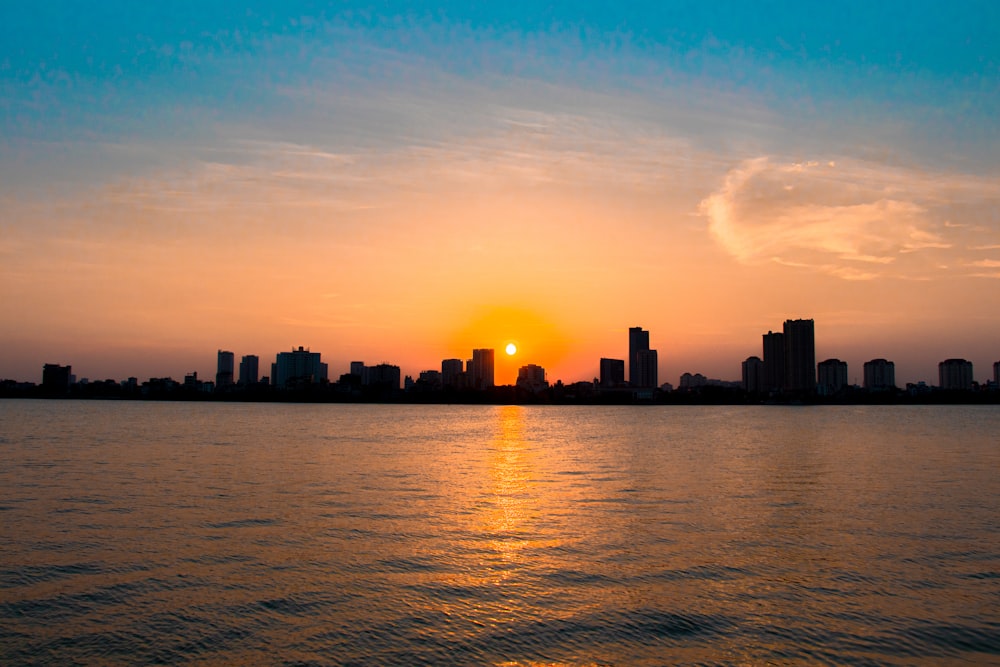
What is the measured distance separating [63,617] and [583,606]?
15695mm

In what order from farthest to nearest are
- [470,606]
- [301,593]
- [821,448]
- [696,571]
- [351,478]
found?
[821,448], [351,478], [696,571], [301,593], [470,606]

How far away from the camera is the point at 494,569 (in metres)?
28.7

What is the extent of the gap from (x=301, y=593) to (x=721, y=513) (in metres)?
25.6

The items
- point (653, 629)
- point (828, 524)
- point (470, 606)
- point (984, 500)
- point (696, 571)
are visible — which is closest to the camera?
point (653, 629)

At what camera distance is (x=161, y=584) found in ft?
86.6

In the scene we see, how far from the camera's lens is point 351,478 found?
60.6m

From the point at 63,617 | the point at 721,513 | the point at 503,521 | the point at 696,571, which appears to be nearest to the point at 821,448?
the point at 721,513

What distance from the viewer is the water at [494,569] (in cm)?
2066

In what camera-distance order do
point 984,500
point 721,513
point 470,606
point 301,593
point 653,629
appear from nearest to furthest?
1. point 653,629
2. point 470,606
3. point 301,593
4. point 721,513
5. point 984,500

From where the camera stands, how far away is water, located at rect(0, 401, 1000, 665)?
2066 centimetres

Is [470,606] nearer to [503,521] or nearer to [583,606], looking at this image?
[583,606]

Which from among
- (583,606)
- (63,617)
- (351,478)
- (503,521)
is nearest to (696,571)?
(583,606)

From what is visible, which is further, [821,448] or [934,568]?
[821,448]

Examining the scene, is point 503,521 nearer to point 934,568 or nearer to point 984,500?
point 934,568
